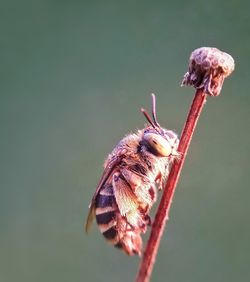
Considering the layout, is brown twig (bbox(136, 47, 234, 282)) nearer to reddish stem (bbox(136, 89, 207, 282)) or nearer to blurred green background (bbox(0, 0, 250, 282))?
reddish stem (bbox(136, 89, 207, 282))

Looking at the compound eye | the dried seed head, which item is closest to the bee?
the compound eye

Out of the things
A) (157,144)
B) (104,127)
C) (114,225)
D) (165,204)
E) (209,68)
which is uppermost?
(104,127)

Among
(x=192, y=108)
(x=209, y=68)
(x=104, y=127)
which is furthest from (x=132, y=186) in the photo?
(x=104, y=127)

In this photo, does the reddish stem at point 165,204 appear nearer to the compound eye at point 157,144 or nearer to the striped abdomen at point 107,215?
the compound eye at point 157,144

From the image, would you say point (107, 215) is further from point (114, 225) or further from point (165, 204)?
point (165, 204)

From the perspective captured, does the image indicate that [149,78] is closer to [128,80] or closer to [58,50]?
[128,80]

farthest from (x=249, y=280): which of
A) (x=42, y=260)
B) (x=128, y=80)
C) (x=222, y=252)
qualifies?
(x=128, y=80)

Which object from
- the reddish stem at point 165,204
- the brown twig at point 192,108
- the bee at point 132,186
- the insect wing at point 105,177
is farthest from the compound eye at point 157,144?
the reddish stem at point 165,204
